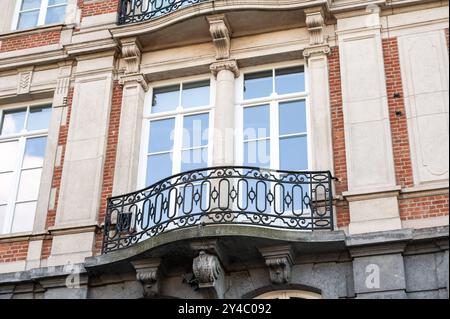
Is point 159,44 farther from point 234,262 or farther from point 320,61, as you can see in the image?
point 234,262

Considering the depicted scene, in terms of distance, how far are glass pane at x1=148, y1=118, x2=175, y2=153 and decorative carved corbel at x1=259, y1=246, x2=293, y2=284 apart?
9.06 ft

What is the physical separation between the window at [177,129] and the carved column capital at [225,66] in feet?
1.21

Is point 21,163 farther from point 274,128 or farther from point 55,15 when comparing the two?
point 274,128

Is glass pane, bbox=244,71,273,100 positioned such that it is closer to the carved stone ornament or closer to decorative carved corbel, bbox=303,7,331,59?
decorative carved corbel, bbox=303,7,331,59

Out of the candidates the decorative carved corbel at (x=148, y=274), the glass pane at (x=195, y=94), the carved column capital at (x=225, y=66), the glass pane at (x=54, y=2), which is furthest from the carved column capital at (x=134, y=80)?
the decorative carved corbel at (x=148, y=274)

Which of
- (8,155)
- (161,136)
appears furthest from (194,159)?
(8,155)

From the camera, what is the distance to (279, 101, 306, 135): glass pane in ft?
38.7

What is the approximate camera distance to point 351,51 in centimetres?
1180

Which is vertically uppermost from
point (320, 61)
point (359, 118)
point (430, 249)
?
point (320, 61)

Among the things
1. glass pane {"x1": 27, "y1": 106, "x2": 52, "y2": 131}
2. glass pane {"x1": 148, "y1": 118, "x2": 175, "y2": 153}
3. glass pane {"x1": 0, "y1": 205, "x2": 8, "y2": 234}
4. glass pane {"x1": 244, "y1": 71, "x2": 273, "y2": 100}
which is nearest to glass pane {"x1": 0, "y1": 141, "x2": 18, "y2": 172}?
glass pane {"x1": 27, "y1": 106, "x2": 52, "y2": 131}

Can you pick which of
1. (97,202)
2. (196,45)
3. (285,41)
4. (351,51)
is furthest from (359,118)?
(97,202)

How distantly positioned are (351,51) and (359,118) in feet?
3.88

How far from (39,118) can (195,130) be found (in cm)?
279

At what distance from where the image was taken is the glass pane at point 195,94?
41.3 ft
